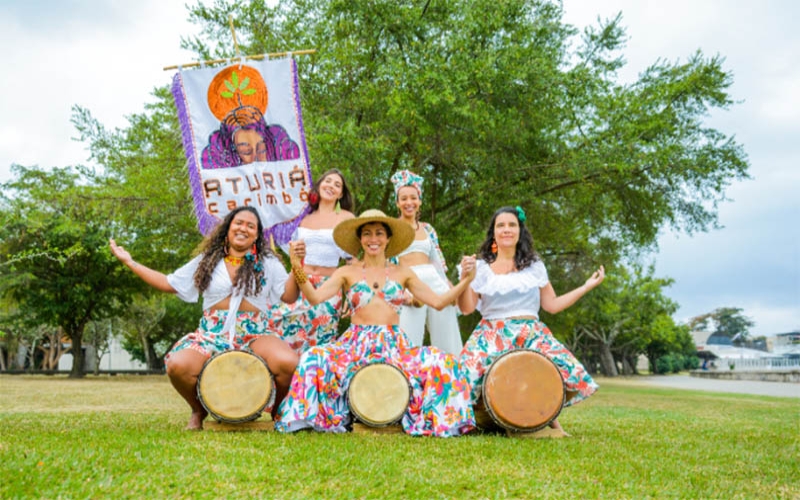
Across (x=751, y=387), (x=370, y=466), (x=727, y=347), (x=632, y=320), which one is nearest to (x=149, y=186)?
(x=370, y=466)

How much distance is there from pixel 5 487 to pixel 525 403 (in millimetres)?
3395

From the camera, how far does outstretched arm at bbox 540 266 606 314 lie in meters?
5.82

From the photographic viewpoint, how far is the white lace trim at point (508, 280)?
19.4ft

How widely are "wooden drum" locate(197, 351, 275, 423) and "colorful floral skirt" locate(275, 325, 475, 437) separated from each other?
19 centimetres

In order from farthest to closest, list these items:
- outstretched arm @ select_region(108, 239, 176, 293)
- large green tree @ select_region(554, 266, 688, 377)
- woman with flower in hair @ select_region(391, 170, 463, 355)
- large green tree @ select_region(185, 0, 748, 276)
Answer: large green tree @ select_region(554, 266, 688, 377), large green tree @ select_region(185, 0, 748, 276), woman with flower in hair @ select_region(391, 170, 463, 355), outstretched arm @ select_region(108, 239, 176, 293)

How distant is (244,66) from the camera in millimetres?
7184

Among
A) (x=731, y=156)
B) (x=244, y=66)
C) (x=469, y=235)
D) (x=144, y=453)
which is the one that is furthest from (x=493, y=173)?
(x=144, y=453)

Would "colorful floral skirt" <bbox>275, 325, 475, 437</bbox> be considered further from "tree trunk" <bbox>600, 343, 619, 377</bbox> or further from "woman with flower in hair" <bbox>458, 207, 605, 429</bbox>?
"tree trunk" <bbox>600, 343, 619, 377</bbox>

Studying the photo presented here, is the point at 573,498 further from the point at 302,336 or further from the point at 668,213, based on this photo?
the point at 668,213

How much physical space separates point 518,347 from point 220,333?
2.34 meters

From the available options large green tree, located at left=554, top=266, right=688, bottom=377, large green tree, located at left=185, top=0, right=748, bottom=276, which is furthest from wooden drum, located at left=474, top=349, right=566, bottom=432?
large green tree, located at left=554, top=266, right=688, bottom=377

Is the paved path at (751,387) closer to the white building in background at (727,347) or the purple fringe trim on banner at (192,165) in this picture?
the purple fringe trim on banner at (192,165)

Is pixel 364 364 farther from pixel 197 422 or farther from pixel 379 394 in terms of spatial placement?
pixel 197 422

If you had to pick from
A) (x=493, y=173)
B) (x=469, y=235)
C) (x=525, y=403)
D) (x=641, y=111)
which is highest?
(x=641, y=111)
